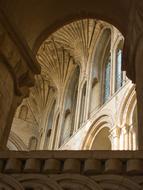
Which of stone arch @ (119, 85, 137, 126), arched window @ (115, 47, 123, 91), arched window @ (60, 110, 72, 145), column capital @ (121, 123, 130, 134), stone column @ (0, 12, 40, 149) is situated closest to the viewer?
stone column @ (0, 12, 40, 149)

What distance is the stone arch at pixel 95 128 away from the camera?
13919 millimetres

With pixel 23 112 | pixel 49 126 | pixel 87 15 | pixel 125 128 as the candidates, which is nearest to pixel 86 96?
pixel 125 128

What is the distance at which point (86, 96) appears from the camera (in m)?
16.3

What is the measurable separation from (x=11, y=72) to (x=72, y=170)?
270 centimetres

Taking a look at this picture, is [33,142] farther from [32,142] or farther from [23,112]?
[23,112]

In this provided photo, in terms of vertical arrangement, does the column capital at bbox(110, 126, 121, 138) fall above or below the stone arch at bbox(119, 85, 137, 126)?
below

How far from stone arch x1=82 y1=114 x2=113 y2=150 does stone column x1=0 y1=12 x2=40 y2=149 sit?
28.2 feet

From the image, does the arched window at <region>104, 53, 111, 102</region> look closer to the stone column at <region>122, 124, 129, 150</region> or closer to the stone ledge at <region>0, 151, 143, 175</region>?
the stone column at <region>122, 124, 129, 150</region>

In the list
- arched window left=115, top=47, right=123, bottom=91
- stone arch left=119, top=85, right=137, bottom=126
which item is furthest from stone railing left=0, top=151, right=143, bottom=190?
arched window left=115, top=47, right=123, bottom=91

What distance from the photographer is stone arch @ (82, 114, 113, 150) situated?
13.9m

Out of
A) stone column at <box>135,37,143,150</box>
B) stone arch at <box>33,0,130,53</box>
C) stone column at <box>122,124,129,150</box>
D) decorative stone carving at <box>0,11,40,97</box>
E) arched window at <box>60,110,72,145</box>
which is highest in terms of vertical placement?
arched window at <box>60,110,72,145</box>

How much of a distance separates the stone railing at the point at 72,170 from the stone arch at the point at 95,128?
1114 centimetres

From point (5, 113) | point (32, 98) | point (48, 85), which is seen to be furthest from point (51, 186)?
point (32, 98)

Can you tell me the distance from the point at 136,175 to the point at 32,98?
2073 centimetres
